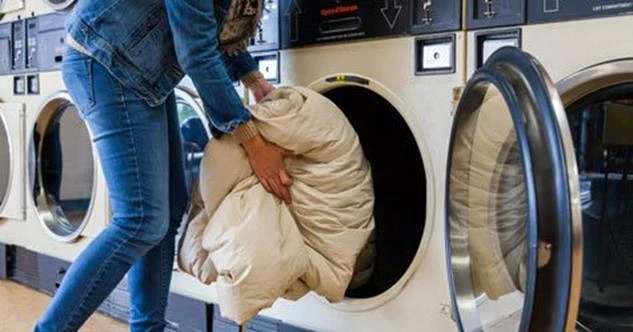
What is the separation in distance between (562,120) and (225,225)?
2.39ft

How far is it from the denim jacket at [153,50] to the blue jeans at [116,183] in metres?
0.03

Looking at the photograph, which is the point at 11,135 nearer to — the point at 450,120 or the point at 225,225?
the point at 225,225

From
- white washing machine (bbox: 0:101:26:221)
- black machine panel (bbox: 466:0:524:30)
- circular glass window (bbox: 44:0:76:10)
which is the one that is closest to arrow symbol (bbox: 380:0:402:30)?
black machine panel (bbox: 466:0:524:30)

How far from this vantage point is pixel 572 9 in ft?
3.72

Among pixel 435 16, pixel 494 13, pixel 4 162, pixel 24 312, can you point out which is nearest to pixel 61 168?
pixel 4 162

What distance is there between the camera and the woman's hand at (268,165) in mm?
1383

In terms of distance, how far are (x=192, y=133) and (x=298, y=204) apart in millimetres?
687

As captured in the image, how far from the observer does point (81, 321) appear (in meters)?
1.35

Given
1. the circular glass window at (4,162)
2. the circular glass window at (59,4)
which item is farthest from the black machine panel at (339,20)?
the circular glass window at (4,162)

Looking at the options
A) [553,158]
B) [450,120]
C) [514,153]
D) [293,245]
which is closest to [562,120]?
[553,158]

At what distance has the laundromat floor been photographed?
2143mm

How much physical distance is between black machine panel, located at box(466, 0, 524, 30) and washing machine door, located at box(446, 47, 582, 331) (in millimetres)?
158

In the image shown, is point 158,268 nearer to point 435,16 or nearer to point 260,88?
point 260,88

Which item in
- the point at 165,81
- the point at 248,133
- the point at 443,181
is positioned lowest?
the point at 443,181
